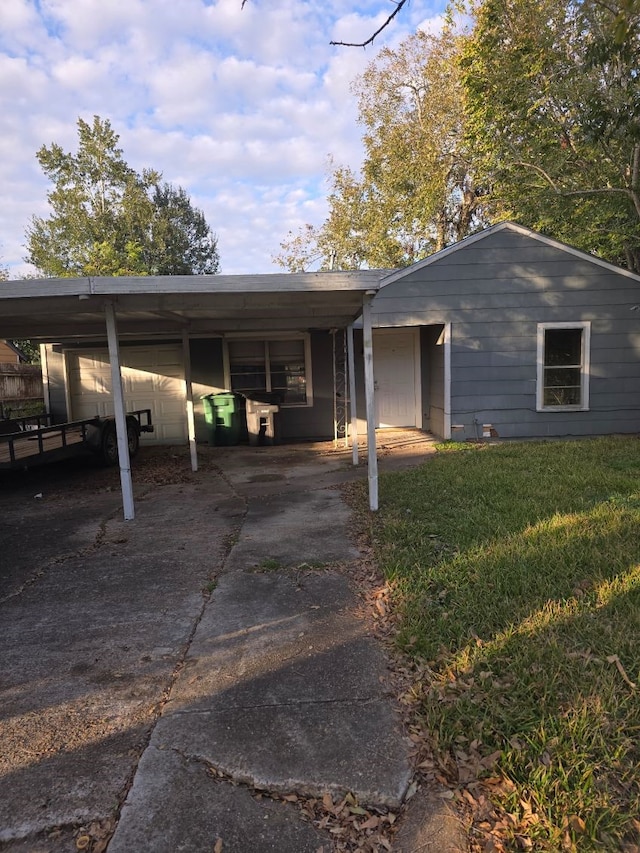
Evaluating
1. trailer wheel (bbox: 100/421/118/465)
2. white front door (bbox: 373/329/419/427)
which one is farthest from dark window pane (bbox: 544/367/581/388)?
trailer wheel (bbox: 100/421/118/465)

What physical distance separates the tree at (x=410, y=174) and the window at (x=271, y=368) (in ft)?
33.7

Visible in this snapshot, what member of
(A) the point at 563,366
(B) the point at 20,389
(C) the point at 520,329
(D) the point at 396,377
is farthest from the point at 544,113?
(B) the point at 20,389

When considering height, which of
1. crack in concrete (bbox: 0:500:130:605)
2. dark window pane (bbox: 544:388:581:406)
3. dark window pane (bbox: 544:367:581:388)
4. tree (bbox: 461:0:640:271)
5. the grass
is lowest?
crack in concrete (bbox: 0:500:130:605)

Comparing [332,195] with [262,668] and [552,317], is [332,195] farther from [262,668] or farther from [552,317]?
[262,668]

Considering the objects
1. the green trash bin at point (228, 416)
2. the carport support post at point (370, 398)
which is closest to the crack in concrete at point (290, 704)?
the carport support post at point (370, 398)

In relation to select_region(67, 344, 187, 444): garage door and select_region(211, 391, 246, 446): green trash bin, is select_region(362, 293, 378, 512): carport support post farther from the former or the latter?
select_region(67, 344, 187, 444): garage door

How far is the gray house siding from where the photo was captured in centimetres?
989

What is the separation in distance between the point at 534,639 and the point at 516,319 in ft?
26.3

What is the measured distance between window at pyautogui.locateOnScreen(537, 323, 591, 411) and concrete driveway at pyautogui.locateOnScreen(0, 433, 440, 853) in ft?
20.3

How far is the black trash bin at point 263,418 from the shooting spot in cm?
1141

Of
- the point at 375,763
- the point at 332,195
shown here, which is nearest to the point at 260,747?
the point at 375,763

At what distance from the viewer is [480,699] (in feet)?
8.50

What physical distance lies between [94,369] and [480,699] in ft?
37.9

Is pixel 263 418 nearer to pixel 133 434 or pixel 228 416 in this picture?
pixel 228 416
